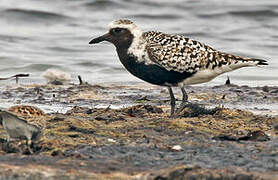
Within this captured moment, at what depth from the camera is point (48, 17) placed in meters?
24.2

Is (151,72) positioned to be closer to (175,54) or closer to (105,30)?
(175,54)

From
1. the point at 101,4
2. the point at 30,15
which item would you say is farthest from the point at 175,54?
the point at 101,4

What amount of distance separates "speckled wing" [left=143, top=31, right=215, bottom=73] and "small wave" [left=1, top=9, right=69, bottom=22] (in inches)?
589

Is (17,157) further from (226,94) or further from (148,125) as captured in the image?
(226,94)

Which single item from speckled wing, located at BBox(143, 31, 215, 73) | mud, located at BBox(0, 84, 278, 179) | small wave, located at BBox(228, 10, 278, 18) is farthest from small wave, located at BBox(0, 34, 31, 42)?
speckled wing, located at BBox(143, 31, 215, 73)

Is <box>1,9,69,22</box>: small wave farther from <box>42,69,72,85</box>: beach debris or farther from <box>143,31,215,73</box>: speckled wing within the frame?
<box>143,31,215,73</box>: speckled wing

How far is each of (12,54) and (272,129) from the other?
1271 centimetres

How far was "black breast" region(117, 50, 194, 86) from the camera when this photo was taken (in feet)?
30.3

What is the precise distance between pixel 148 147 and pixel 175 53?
9.36 feet

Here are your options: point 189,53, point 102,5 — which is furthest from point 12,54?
point 189,53

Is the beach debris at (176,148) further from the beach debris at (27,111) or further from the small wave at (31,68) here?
the small wave at (31,68)

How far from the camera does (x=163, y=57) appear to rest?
9.32 meters

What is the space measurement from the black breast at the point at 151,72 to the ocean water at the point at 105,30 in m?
6.40

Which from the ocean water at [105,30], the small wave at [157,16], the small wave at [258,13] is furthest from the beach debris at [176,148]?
the small wave at [258,13]
